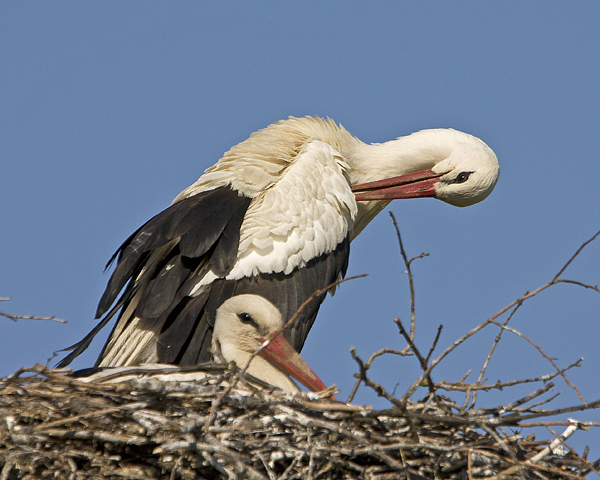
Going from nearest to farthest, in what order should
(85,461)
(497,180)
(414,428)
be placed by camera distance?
(414,428) → (85,461) → (497,180)

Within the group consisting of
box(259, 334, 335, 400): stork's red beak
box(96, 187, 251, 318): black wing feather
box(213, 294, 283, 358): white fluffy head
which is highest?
box(96, 187, 251, 318): black wing feather

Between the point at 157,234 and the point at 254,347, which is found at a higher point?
the point at 157,234

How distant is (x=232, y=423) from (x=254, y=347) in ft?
3.06

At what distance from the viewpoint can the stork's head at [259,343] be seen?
4297mm

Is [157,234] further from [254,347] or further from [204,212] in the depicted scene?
[254,347]

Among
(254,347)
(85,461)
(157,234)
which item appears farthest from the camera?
(157,234)

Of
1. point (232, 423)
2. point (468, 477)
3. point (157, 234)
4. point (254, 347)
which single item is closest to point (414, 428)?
point (468, 477)

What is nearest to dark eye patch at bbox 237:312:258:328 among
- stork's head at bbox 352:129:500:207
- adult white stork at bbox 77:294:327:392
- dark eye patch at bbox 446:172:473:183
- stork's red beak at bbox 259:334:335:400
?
adult white stork at bbox 77:294:327:392

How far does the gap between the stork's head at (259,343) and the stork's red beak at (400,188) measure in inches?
73.1

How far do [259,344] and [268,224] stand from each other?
3.26 feet

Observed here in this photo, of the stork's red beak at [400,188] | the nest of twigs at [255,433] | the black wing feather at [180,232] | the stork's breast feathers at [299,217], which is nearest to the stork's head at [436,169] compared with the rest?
the stork's red beak at [400,188]

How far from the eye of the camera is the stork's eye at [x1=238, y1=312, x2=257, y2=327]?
4.41 metres

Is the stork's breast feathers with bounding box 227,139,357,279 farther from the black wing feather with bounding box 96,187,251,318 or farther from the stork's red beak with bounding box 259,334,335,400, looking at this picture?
the stork's red beak with bounding box 259,334,335,400

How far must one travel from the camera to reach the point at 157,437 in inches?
138
